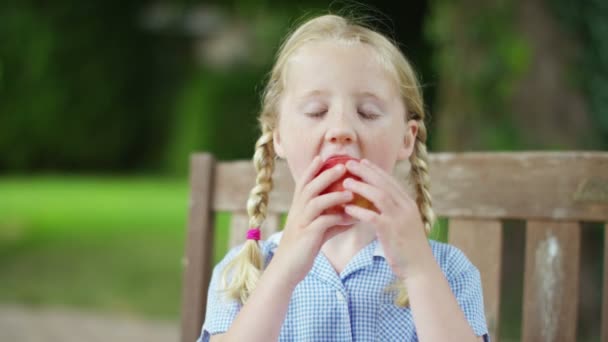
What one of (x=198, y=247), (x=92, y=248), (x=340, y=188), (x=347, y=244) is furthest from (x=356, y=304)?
(x=92, y=248)

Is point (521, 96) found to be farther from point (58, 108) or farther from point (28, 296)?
point (58, 108)

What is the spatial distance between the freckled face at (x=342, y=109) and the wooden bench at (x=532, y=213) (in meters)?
0.33

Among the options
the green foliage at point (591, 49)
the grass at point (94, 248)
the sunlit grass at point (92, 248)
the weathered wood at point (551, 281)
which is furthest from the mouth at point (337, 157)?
the sunlit grass at point (92, 248)

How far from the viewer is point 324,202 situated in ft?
5.60

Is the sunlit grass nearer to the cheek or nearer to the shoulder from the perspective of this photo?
the shoulder

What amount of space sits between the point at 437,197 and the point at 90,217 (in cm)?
911

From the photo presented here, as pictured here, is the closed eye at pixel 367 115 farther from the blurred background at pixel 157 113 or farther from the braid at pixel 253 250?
the blurred background at pixel 157 113

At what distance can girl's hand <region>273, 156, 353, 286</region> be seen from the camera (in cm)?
171

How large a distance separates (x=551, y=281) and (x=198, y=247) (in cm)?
105

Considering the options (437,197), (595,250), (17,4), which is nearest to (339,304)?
(437,197)

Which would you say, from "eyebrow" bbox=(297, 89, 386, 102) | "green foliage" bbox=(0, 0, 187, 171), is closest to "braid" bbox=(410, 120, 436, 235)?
"eyebrow" bbox=(297, 89, 386, 102)

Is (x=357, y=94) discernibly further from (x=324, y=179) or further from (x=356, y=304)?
(x=356, y=304)

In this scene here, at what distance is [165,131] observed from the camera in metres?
18.9

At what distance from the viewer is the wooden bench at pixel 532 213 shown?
2.07 meters
